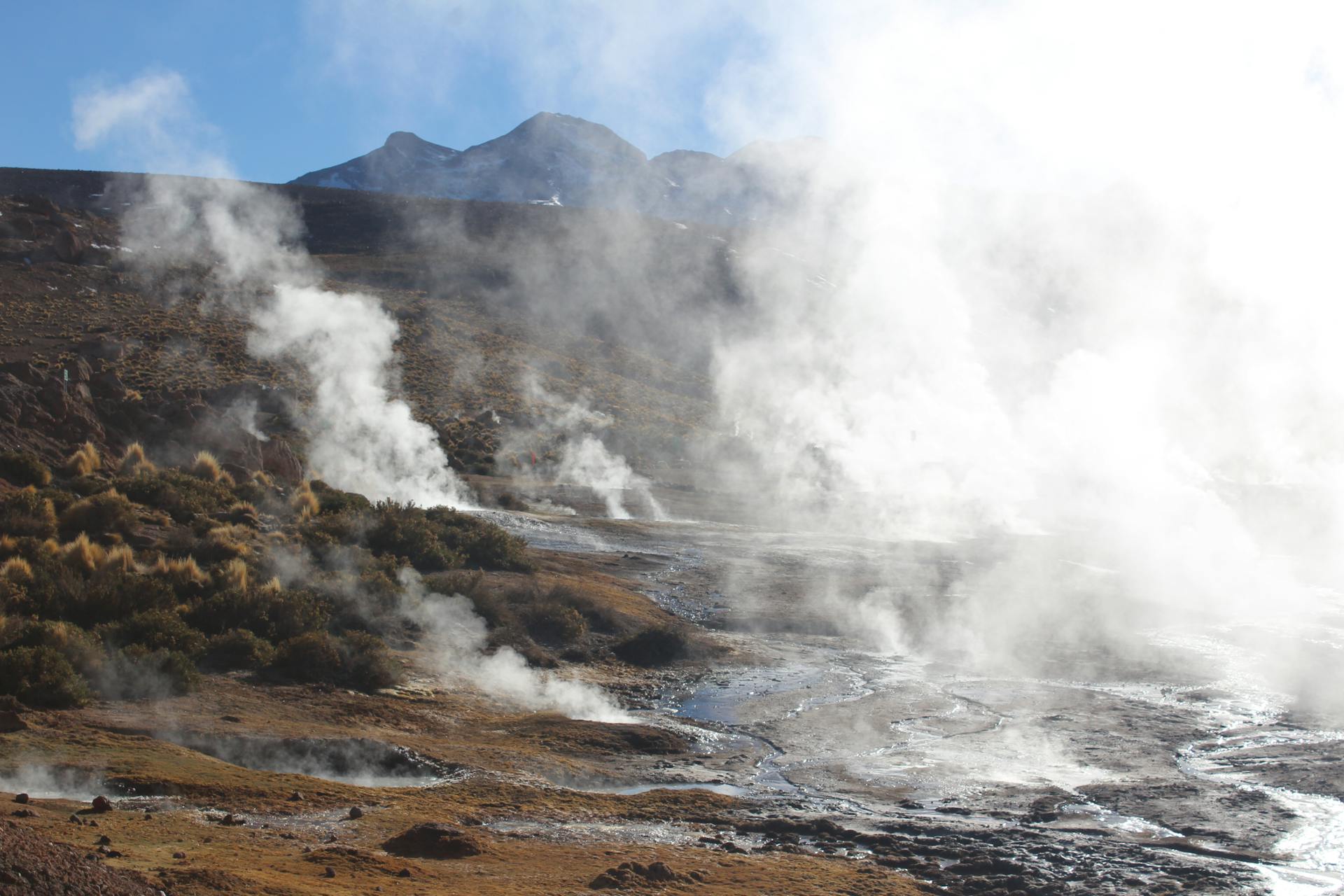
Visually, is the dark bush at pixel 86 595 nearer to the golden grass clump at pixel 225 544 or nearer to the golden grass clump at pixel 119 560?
the golden grass clump at pixel 119 560

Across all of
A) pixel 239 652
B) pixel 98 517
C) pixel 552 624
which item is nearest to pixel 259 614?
pixel 239 652

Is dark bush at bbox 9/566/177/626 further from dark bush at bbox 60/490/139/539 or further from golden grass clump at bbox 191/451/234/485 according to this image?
golden grass clump at bbox 191/451/234/485

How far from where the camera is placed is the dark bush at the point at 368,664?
1254cm

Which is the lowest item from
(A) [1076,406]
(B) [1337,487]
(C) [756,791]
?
(C) [756,791]

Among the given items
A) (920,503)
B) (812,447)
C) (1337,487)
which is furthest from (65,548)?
(1337,487)

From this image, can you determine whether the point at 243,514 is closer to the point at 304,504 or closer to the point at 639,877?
the point at 304,504

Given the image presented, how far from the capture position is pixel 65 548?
13633mm

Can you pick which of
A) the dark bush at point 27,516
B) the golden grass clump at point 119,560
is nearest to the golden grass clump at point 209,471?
the dark bush at point 27,516

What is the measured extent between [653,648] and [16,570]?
27.2ft

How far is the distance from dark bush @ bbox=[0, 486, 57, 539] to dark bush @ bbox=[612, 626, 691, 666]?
8008mm

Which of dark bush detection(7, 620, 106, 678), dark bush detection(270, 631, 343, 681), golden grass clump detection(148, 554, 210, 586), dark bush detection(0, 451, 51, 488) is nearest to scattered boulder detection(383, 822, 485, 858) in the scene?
dark bush detection(7, 620, 106, 678)

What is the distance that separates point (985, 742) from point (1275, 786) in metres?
2.86

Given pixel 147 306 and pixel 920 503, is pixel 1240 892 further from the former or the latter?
pixel 147 306

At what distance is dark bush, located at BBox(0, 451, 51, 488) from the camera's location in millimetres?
16734
